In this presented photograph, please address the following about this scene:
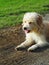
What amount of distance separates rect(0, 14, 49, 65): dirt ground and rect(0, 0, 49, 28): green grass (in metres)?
1.80

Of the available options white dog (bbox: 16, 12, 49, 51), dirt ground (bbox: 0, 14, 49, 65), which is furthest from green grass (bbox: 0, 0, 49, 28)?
white dog (bbox: 16, 12, 49, 51)

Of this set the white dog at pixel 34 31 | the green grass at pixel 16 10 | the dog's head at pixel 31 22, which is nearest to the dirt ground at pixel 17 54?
the white dog at pixel 34 31

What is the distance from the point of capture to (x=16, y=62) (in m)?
7.98

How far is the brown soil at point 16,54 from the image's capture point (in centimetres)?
797

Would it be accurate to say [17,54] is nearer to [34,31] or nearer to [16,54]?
[16,54]

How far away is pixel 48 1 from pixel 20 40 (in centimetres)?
695

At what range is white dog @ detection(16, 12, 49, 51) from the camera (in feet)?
28.8

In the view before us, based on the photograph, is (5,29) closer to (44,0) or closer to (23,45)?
(23,45)

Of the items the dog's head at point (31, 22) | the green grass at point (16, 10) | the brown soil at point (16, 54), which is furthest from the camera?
the green grass at point (16, 10)

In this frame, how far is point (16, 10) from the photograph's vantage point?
14391mm

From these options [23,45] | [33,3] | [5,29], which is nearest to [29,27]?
[23,45]

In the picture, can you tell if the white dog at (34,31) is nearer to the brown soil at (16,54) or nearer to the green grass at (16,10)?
the brown soil at (16,54)

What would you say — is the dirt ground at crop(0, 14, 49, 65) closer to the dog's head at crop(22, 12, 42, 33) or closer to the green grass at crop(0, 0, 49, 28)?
the dog's head at crop(22, 12, 42, 33)

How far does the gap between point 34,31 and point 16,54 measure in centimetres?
87
